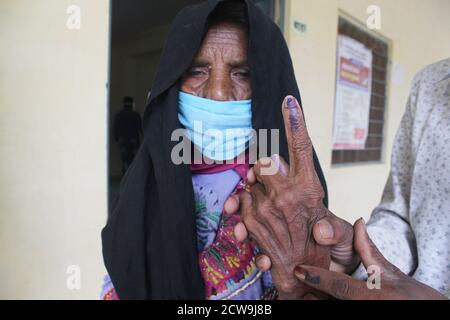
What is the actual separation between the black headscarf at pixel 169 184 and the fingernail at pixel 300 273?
288mm

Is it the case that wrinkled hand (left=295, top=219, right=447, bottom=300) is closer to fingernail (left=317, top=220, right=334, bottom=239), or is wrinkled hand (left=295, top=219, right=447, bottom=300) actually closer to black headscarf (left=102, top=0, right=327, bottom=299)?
fingernail (left=317, top=220, right=334, bottom=239)

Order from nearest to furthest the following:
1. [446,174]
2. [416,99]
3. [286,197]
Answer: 1. [286,197]
2. [446,174]
3. [416,99]

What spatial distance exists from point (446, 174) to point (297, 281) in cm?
46

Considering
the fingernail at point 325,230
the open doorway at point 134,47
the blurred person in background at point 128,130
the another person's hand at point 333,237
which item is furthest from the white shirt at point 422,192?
the blurred person in background at point 128,130

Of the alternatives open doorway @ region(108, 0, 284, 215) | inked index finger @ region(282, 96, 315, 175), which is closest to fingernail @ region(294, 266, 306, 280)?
inked index finger @ region(282, 96, 315, 175)

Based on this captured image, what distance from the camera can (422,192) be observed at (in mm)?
801

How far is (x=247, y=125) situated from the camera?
82 cm

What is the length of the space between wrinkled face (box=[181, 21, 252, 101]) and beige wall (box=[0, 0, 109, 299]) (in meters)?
0.84

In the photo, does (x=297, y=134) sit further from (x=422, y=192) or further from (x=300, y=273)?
(x=422, y=192)

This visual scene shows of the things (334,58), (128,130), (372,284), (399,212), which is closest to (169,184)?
(372,284)

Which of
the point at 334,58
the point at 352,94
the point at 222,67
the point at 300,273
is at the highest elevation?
the point at 334,58

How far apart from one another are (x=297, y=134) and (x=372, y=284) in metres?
0.25

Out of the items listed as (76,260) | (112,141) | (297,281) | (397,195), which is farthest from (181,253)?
(112,141)
